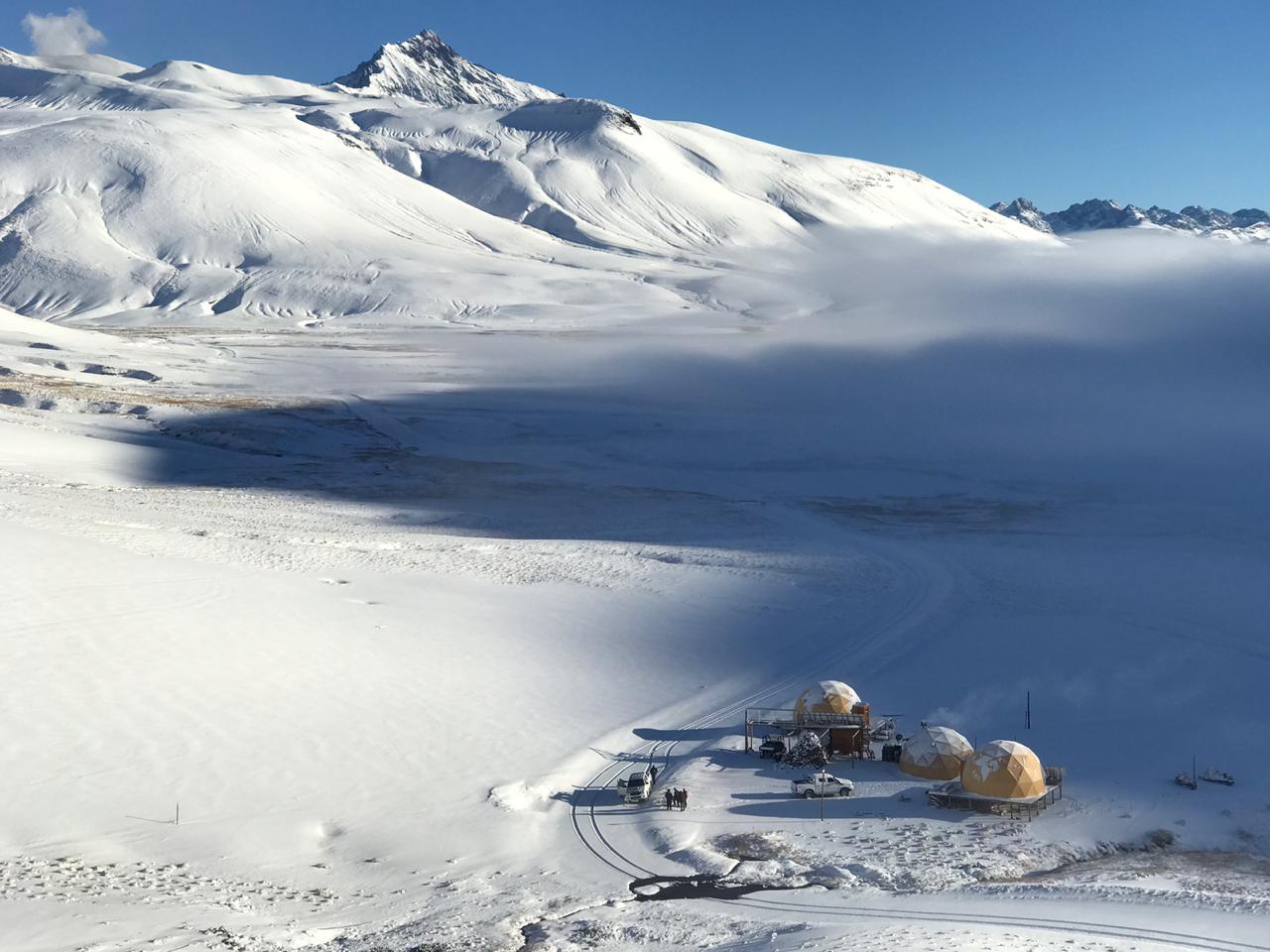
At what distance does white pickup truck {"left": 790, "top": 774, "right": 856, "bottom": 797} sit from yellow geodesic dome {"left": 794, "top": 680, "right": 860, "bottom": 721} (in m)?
2.45

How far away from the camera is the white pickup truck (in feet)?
66.3

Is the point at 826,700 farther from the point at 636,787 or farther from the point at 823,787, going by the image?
the point at 636,787

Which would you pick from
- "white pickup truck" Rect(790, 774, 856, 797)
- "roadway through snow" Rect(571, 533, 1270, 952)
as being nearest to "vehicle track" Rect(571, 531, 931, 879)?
"roadway through snow" Rect(571, 533, 1270, 952)

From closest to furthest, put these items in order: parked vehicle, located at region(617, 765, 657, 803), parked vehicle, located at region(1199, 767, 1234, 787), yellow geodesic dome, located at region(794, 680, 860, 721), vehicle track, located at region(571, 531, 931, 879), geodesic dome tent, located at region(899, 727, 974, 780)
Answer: vehicle track, located at region(571, 531, 931, 879) < parked vehicle, located at region(617, 765, 657, 803) < parked vehicle, located at region(1199, 767, 1234, 787) < geodesic dome tent, located at region(899, 727, 974, 780) < yellow geodesic dome, located at region(794, 680, 860, 721)

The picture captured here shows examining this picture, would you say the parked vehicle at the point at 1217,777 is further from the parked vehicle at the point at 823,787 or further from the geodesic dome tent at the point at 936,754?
the parked vehicle at the point at 823,787

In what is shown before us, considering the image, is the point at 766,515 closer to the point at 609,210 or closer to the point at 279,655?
the point at 279,655

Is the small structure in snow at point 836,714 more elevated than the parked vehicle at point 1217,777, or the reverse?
the small structure in snow at point 836,714

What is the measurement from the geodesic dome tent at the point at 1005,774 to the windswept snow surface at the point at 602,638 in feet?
1.77

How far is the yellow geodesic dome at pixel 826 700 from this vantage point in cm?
2302

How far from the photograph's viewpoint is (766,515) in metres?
45.7

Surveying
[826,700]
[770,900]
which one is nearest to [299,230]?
[826,700]

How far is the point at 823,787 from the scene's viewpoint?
20156 mm

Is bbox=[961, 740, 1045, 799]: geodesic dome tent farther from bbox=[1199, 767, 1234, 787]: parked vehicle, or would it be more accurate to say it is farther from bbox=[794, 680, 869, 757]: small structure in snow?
bbox=[1199, 767, 1234, 787]: parked vehicle

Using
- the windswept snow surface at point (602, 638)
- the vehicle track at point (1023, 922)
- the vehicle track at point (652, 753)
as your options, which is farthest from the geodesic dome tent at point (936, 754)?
the vehicle track at point (1023, 922)
